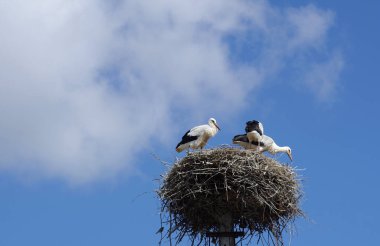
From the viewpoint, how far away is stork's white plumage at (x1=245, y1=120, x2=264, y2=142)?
1612cm

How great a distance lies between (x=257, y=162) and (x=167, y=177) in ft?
4.48

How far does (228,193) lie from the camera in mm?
12922

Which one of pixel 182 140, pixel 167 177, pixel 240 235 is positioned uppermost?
pixel 182 140

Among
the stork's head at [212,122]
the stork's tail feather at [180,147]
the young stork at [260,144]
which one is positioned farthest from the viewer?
the stork's head at [212,122]

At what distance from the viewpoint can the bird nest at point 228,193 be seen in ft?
42.5

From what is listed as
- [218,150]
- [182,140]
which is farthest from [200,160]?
[182,140]

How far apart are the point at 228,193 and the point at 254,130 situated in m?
3.41

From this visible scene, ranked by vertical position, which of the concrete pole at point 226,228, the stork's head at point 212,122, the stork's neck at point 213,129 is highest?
the stork's head at point 212,122

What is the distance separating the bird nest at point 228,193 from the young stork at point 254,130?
2524mm

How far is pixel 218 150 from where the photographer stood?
44.1 feet

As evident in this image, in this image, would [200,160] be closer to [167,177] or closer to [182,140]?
[167,177]

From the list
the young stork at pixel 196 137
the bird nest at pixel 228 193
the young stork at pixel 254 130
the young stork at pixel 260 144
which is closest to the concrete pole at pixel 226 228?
the bird nest at pixel 228 193

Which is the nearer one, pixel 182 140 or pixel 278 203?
pixel 278 203

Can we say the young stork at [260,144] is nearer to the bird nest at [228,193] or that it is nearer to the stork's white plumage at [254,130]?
the stork's white plumage at [254,130]
